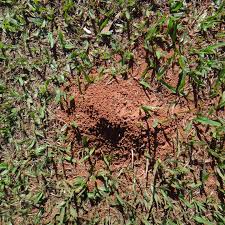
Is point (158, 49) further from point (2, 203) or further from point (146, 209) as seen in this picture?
point (2, 203)

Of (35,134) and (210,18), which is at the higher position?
(210,18)

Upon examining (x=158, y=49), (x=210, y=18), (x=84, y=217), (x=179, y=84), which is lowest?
(x=84, y=217)

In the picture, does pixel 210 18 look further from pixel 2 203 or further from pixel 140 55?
pixel 2 203

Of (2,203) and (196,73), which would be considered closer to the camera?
(196,73)

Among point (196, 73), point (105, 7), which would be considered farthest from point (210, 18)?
point (105, 7)
